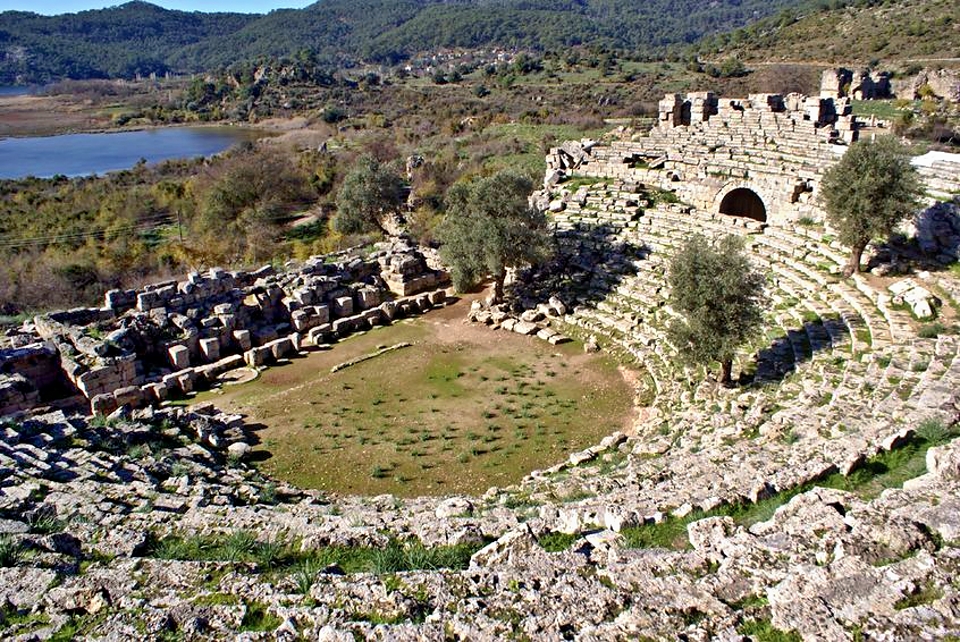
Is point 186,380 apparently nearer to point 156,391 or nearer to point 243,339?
point 156,391

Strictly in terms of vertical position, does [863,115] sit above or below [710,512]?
above

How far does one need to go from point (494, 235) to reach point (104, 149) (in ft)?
254

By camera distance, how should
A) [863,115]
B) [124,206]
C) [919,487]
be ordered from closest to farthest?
1. [919,487]
2. [863,115]
3. [124,206]

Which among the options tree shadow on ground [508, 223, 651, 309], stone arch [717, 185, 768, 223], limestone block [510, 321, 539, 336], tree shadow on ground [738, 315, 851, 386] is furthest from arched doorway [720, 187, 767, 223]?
tree shadow on ground [738, 315, 851, 386]

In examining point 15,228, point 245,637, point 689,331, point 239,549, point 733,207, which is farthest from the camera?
point 15,228

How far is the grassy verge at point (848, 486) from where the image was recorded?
867cm

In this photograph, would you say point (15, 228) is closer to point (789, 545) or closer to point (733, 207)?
point (733, 207)

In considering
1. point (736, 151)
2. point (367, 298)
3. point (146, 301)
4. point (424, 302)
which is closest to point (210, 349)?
point (146, 301)

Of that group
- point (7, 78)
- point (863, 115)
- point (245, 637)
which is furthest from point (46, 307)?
point (7, 78)

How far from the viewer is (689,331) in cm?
1597

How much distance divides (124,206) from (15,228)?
6.41m

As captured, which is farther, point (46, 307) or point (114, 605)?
point (46, 307)

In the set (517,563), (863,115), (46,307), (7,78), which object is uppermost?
(7,78)

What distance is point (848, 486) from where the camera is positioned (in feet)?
30.6
